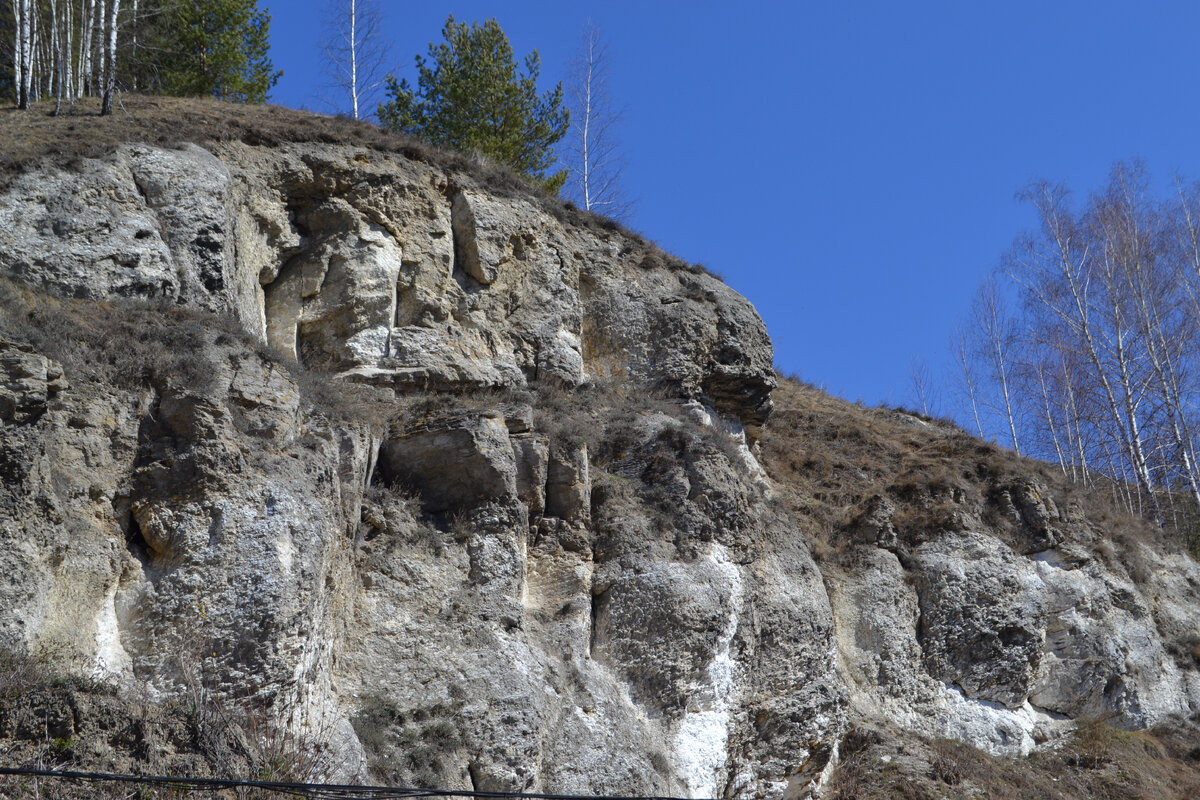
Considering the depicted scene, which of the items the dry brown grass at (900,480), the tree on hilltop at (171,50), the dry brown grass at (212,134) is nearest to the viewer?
the dry brown grass at (212,134)

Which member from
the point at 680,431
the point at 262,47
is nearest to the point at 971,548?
the point at 680,431

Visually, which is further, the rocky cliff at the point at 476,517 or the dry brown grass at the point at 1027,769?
the dry brown grass at the point at 1027,769

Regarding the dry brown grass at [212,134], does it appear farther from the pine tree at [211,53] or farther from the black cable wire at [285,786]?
the black cable wire at [285,786]

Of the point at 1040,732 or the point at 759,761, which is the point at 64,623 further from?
the point at 1040,732

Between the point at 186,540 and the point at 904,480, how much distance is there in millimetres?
15439

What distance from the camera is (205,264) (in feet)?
55.0

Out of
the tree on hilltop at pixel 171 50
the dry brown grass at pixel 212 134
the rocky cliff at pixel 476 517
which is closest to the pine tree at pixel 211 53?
the tree on hilltop at pixel 171 50

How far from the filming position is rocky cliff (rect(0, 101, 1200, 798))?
485 inches

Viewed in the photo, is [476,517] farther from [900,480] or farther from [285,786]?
[900,480]

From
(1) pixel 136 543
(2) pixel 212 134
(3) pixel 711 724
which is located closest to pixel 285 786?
(1) pixel 136 543

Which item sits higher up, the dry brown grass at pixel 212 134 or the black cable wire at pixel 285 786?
the dry brown grass at pixel 212 134

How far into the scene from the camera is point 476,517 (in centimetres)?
1616

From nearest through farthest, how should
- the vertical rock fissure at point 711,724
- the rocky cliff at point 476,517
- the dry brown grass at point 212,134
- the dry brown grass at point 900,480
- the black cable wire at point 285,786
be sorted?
the black cable wire at point 285,786
the rocky cliff at point 476,517
the vertical rock fissure at point 711,724
the dry brown grass at point 212,134
the dry brown grass at point 900,480

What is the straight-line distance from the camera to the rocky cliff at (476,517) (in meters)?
12.3
